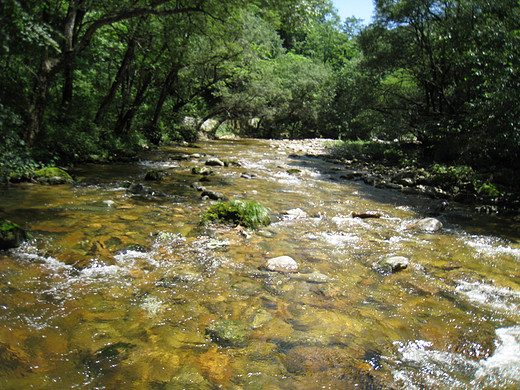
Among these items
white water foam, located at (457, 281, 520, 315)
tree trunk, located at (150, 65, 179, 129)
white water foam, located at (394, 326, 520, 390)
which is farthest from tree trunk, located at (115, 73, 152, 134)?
white water foam, located at (394, 326, 520, 390)

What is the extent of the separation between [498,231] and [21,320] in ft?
26.4

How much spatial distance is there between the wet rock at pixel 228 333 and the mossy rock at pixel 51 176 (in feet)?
21.7

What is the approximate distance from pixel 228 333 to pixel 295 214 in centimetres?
425

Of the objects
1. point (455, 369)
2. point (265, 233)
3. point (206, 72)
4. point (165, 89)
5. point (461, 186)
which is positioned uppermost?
point (206, 72)

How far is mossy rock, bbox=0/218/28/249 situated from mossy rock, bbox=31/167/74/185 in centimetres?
402

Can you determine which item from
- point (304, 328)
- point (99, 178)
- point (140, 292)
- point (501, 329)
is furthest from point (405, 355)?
point (99, 178)

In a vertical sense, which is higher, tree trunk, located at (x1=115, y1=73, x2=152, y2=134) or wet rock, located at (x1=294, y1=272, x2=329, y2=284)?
tree trunk, located at (x1=115, y1=73, x2=152, y2=134)

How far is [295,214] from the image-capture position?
22.6ft

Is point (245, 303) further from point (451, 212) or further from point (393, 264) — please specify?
point (451, 212)

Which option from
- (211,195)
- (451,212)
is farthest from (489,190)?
(211,195)

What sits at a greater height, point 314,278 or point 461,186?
point 461,186

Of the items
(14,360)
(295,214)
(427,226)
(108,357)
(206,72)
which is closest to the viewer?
(14,360)

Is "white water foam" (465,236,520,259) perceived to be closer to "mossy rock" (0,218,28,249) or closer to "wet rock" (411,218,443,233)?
"wet rock" (411,218,443,233)

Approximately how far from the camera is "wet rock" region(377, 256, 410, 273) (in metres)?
4.34
